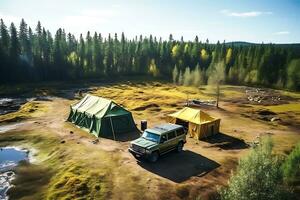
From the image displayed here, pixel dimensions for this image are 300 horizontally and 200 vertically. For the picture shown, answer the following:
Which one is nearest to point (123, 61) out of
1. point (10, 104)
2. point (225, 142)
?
point (10, 104)

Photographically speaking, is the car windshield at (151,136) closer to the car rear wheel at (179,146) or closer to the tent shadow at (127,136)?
the car rear wheel at (179,146)

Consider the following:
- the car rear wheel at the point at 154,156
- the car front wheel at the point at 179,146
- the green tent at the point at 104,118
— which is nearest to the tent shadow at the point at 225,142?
the car front wheel at the point at 179,146

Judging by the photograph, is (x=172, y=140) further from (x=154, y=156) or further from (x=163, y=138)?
(x=154, y=156)

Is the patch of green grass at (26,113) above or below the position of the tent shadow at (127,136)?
below

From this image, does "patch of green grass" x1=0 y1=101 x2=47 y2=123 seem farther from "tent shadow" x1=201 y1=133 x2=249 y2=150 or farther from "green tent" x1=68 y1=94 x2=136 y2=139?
"tent shadow" x1=201 y1=133 x2=249 y2=150

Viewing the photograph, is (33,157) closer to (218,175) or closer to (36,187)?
(36,187)

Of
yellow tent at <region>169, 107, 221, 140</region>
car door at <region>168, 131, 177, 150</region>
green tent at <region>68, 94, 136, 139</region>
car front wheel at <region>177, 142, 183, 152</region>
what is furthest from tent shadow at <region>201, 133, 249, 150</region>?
green tent at <region>68, 94, 136, 139</region>

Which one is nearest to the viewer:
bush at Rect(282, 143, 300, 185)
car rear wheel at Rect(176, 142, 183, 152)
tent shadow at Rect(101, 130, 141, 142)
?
bush at Rect(282, 143, 300, 185)
